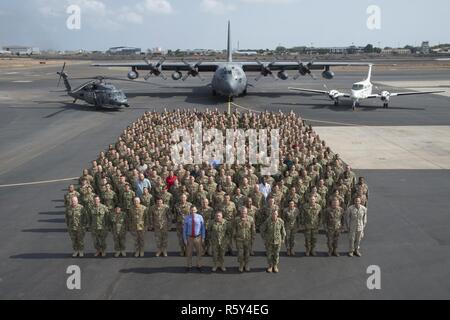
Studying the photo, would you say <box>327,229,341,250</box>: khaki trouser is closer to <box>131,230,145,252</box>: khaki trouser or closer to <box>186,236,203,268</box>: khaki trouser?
<box>186,236,203,268</box>: khaki trouser

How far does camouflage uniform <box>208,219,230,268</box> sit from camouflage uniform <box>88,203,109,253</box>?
258 cm

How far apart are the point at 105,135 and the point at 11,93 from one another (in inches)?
1130

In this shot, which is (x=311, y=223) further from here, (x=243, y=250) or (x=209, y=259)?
(x=209, y=259)

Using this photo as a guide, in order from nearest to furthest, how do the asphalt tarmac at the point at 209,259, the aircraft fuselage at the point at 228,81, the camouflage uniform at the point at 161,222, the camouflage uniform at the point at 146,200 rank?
1. the asphalt tarmac at the point at 209,259
2. the camouflage uniform at the point at 161,222
3. the camouflage uniform at the point at 146,200
4. the aircraft fuselage at the point at 228,81

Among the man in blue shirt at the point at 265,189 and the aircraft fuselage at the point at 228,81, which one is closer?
the man in blue shirt at the point at 265,189

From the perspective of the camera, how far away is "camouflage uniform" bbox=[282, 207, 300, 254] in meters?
10.5

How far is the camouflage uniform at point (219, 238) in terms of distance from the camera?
383 inches

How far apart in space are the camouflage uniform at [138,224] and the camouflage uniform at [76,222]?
1124mm

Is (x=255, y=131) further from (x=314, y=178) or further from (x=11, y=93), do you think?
(x=11, y=93)

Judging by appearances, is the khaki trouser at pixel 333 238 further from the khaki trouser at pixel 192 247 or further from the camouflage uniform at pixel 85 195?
the camouflage uniform at pixel 85 195

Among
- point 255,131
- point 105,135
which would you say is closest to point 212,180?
point 255,131

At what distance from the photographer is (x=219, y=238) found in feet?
31.9

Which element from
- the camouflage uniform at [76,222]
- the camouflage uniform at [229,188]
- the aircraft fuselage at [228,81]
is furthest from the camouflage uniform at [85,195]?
the aircraft fuselage at [228,81]

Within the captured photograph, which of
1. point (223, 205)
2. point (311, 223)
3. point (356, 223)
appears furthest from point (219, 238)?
Answer: point (356, 223)
